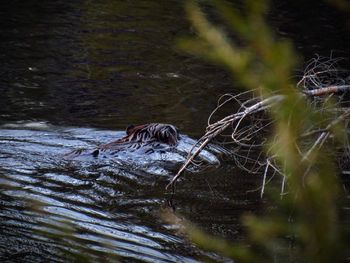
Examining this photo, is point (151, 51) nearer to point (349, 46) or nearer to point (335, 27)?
point (349, 46)

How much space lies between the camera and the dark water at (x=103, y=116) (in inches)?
248

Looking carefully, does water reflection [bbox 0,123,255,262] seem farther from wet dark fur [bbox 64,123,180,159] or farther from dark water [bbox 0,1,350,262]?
wet dark fur [bbox 64,123,180,159]

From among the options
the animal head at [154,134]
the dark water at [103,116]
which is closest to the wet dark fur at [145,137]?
the animal head at [154,134]

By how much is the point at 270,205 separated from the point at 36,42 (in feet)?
28.6

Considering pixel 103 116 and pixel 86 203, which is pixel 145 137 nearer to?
pixel 103 116

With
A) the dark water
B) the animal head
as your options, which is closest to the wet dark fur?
the animal head

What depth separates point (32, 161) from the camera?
8.20 metres

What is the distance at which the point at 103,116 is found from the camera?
1057cm

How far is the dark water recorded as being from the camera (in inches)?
248

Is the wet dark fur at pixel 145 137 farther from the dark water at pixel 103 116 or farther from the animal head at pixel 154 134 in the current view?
the dark water at pixel 103 116

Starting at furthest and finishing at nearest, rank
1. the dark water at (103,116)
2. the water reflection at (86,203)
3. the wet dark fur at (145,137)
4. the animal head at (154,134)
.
Result: the animal head at (154,134), the wet dark fur at (145,137), the dark water at (103,116), the water reflection at (86,203)

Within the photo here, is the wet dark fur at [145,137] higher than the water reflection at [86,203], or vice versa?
the wet dark fur at [145,137]

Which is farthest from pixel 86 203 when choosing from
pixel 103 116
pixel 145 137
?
pixel 103 116

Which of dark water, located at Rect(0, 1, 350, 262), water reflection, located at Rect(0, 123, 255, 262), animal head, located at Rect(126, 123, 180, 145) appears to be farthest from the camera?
animal head, located at Rect(126, 123, 180, 145)
